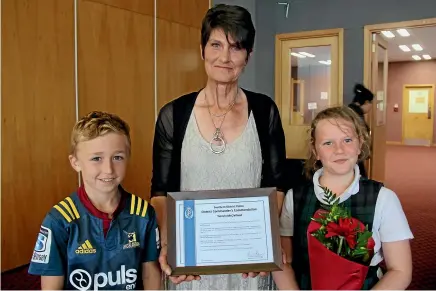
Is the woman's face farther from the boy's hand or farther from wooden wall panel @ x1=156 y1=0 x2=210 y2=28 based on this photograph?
wooden wall panel @ x1=156 y1=0 x2=210 y2=28

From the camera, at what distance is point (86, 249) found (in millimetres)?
1257

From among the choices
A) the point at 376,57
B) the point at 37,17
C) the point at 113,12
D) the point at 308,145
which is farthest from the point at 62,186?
the point at 376,57

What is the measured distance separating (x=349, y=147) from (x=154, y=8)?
4.07m

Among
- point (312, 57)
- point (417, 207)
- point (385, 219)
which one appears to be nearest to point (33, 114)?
point (385, 219)

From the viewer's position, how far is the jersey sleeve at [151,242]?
1.34 meters

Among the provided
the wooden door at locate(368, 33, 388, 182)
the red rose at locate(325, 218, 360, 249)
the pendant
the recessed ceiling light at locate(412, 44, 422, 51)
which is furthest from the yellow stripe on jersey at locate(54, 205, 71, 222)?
the recessed ceiling light at locate(412, 44, 422, 51)

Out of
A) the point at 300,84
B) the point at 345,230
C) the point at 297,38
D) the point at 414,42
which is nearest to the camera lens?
the point at 345,230

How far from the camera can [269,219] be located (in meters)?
1.28

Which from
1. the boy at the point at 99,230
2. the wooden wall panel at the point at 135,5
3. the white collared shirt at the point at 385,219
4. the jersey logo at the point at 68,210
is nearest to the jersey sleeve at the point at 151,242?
the boy at the point at 99,230

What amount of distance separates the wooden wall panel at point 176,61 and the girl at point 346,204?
3.85m

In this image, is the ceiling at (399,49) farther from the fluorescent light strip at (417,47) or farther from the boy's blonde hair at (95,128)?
the boy's blonde hair at (95,128)

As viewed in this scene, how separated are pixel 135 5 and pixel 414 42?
9.26 m

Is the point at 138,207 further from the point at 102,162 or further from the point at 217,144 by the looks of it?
the point at 217,144

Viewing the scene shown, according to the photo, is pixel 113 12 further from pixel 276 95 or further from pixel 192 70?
pixel 276 95
